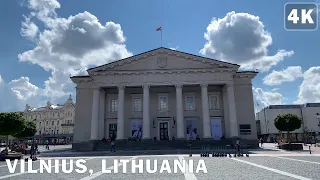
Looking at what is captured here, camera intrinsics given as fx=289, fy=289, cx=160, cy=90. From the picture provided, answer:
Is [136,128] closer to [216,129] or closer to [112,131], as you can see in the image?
[112,131]

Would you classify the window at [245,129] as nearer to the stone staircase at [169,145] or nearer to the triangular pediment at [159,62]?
the stone staircase at [169,145]

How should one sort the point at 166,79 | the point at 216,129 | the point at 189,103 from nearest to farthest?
the point at 166,79 < the point at 216,129 < the point at 189,103

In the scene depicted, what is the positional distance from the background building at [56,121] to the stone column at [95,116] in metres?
59.9

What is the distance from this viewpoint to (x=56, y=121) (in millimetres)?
103562

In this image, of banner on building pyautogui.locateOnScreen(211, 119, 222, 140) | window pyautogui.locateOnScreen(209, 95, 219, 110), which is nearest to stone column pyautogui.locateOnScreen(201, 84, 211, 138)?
window pyautogui.locateOnScreen(209, 95, 219, 110)

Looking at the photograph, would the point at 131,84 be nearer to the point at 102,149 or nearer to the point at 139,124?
the point at 139,124

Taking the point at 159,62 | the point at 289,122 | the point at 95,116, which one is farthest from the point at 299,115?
the point at 95,116

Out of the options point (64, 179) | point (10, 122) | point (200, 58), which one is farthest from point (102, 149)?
point (64, 179)

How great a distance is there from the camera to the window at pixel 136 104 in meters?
43.8

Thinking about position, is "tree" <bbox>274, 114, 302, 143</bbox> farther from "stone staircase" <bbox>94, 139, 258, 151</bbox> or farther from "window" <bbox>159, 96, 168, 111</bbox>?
"window" <bbox>159, 96, 168, 111</bbox>

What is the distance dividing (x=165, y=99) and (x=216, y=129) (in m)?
8.83

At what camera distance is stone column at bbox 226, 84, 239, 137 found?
39.4m

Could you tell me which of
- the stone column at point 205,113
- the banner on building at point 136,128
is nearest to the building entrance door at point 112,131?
the banner on building at point 136,128

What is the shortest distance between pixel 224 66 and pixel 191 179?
32.2 m
